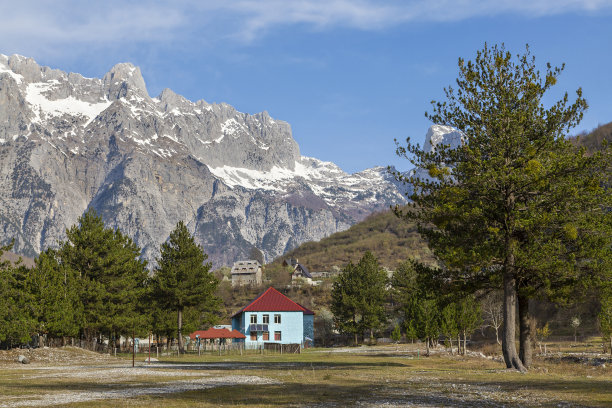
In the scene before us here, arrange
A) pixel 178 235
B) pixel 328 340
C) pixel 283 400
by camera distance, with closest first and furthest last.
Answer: pixel 283 400
pixel 178 235
pixel 328 340

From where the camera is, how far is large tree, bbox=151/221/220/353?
216 feet

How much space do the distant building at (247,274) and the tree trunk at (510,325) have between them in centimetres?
13323

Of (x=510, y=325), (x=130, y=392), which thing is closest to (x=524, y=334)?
(x=510, y=325)

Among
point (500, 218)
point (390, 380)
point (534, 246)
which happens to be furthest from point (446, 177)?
point (390, 380)

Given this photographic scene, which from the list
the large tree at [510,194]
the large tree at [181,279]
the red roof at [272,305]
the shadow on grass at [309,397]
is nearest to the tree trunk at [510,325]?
the large tree at [510,194]

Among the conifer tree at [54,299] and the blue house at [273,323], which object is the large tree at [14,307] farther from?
the blue house at [273,323]

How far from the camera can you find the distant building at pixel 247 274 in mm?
166400

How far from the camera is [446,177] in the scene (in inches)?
1287

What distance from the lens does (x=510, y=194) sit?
31.2 metres

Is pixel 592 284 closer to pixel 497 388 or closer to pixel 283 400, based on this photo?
pixel 497 388

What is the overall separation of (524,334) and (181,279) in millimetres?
43050

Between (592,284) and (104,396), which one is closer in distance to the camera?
(104,396)

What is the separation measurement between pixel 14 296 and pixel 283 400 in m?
40.1

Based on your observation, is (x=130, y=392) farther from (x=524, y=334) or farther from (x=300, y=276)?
(x=300, y=276)
